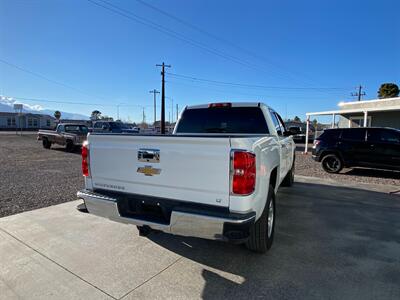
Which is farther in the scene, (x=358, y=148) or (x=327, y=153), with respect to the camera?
(x=327, y=153)

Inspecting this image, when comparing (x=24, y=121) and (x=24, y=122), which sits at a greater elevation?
(x=24, y=121)

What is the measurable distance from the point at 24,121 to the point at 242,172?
3037 inches

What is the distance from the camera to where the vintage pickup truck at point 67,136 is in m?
13.9

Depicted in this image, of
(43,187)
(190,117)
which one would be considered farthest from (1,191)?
(190,117)

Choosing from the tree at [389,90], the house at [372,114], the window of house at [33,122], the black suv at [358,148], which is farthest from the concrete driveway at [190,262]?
the window of house at [33,122]

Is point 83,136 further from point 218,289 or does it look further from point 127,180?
point 218,289

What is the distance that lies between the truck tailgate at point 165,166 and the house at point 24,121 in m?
66.9

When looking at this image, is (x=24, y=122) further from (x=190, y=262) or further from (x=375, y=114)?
(x=190, y=262)

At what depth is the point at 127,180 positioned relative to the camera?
2904mm

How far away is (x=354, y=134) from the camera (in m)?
9.27

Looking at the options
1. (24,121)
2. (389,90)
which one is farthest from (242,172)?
(24,121)

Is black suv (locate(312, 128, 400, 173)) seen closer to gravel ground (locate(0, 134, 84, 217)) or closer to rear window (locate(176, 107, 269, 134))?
rear window (locate(176, 107, 269, 134))

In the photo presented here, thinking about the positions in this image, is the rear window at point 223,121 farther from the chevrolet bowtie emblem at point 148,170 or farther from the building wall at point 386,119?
the building wall at point 386,119

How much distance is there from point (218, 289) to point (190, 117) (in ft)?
9.53
